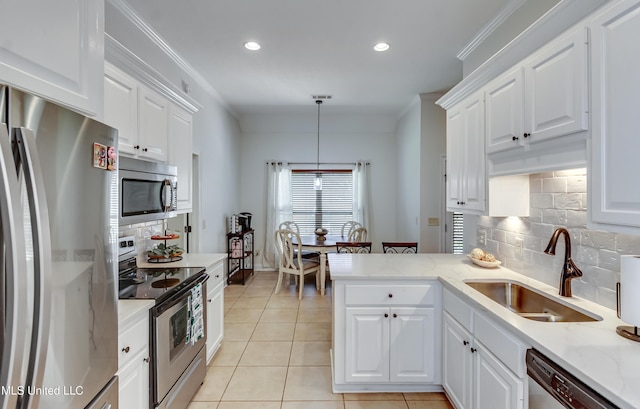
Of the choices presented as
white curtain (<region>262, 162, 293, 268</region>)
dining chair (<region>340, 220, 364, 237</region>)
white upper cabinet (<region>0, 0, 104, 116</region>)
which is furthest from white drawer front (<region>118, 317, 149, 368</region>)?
dining chair (<region>340, 220, 364, 237</region>)

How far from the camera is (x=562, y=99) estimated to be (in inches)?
59.7

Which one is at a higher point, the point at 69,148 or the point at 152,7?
the point at 152,7

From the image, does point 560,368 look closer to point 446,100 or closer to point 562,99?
point 562,99

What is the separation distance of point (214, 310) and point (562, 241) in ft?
8.52

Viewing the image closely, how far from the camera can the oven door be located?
5.70ft

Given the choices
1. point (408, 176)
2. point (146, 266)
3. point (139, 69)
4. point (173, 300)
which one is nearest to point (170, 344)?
point (173, 300)

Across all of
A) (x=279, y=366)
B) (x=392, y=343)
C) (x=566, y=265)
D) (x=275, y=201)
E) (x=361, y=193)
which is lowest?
(x=279, y=366)

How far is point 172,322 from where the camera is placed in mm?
1914

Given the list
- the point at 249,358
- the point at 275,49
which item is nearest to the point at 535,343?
the point at 249,358

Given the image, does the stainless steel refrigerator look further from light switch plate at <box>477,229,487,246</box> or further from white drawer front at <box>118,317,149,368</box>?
light switch plate at <box>477,229,487,246</box>

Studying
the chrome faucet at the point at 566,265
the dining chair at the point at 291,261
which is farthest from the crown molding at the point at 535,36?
the dining chair at the point at 291,261

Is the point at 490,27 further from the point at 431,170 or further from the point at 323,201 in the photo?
the point at 323,201

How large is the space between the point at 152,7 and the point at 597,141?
3041 millimetres

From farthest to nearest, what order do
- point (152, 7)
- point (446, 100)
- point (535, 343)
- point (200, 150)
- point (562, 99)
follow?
point (200, 150) < point (446, 100) < point (152, 7) < point (562, 99) < point (535, 343)
